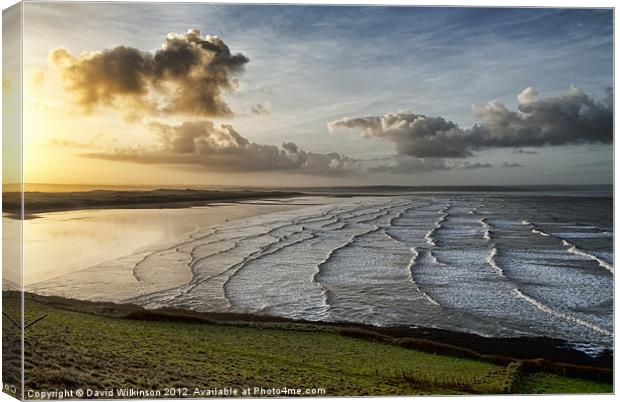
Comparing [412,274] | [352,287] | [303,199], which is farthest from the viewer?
[303,199]

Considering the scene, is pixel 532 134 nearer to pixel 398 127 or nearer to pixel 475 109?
pixel 475 109

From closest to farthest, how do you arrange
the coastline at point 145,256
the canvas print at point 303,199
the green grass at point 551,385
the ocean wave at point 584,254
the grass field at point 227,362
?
the grass field at point 227,362 → the canvas print at point 303,199 → the green grass at point 551,385 → the coastline at point 145,256 → the ocean wave at point 584,254

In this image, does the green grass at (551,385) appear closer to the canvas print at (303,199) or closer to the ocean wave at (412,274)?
the canvas print at (303,199)

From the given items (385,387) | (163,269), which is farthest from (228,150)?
(385,387)

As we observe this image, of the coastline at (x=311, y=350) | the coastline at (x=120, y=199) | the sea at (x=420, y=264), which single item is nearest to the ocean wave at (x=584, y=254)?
the sea at (x=420, y=264)

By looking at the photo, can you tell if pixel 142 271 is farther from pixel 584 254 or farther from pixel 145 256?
pixel 584 254

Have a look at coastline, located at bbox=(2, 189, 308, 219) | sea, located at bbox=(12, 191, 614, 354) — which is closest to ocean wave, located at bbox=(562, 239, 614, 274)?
sea, located at bbox=(12, 191, 614, 354)

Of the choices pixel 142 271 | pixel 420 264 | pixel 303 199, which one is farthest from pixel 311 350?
pixel 142 271
